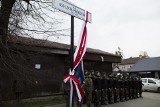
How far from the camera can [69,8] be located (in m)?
6.19

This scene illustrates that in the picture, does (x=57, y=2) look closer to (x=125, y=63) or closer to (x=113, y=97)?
(x=113, y=97)

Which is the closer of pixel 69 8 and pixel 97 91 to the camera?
pixel 69 8


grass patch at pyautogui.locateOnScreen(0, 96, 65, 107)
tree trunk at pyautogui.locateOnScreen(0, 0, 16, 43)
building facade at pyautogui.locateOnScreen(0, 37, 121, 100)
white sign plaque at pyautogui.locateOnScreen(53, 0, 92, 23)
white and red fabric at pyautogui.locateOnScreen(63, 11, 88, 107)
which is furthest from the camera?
grass patch at pyautogui.locateOnScreen(0, 96, 65, 107)

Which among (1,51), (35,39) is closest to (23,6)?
(35,39)

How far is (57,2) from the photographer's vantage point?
5.91 metres

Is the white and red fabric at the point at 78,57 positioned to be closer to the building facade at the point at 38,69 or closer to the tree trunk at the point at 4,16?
the building facade at the point at 38,69

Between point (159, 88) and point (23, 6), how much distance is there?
19926 mm

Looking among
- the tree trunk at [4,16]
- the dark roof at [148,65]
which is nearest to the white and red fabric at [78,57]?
the tree trunk at [4,16]

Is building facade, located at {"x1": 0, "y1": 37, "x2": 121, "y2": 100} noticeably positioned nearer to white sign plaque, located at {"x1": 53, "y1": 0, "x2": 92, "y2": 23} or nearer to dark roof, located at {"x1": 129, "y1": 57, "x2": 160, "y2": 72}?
white sign plaque, located at {"x1": 53, "y1": 0, "x2": 92, "y2": 23}

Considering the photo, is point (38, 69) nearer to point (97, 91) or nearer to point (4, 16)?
point (97, 91)

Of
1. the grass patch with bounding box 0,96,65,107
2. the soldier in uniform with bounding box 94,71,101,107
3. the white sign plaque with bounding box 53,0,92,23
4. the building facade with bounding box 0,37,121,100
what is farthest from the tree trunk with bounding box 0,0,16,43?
the soldier in uniform with bounding box 94,71,101,107

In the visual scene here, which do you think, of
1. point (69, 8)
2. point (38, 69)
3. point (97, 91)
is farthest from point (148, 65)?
point (69, 8)

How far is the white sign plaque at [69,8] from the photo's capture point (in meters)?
5.90

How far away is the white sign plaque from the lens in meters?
5.90
